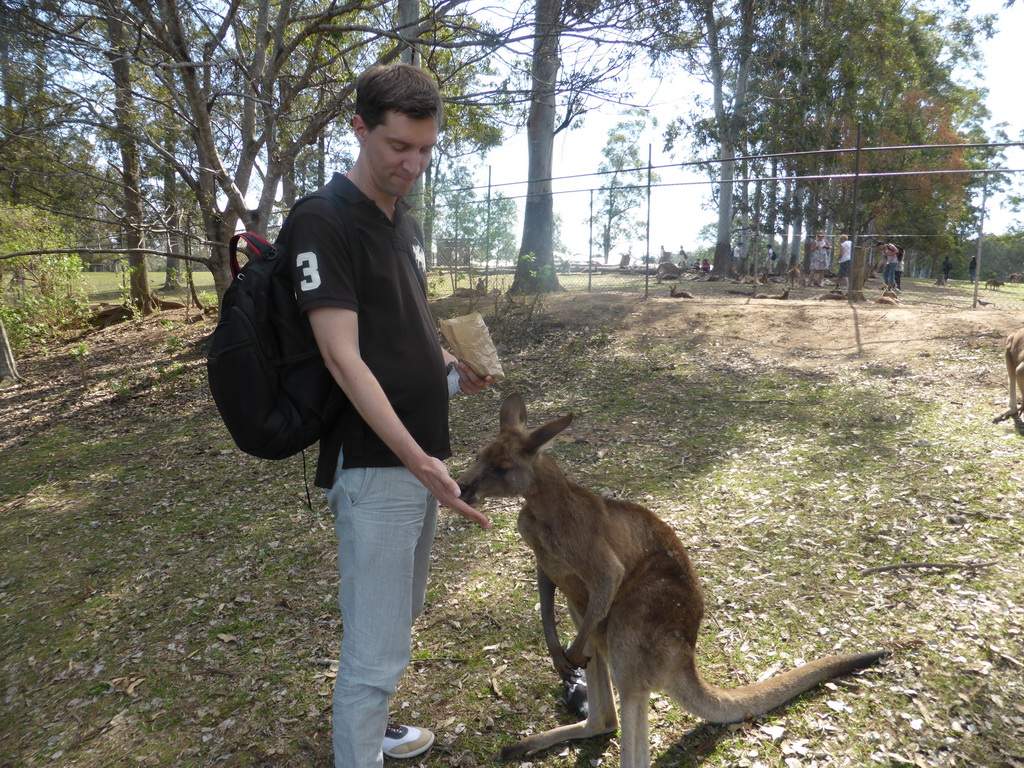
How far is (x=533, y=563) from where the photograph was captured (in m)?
3.72

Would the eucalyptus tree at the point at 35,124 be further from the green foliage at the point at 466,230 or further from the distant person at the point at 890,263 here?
the distant person at the point at 890,263

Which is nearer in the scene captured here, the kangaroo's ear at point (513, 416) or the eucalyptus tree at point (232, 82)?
the kangaroo's ear at point (513, 416)

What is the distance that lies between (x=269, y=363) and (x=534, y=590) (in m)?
2.37

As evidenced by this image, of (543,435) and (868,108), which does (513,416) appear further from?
(868,108)

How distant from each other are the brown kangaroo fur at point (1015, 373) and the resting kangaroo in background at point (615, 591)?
13.5 feet

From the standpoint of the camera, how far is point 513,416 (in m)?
2.41

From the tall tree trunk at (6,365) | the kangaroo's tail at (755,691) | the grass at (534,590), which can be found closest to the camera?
the kangaroo's tail at (755,691)

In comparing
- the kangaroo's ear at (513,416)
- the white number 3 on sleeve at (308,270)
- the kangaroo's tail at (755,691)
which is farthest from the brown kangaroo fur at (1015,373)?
the white number 3 on sleeve at (308,270)

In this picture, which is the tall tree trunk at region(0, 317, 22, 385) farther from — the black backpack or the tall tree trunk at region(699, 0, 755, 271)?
the tall tree trunk at region(699, 0, 755, 271)

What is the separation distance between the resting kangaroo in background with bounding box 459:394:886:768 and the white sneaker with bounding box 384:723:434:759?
30cm

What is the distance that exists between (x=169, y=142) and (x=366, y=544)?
31.9ft

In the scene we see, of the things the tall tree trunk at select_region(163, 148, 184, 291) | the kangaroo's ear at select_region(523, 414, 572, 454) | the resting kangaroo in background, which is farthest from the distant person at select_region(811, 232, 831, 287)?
the kangaroo's ear at select_region(523, 414, 572, 454)

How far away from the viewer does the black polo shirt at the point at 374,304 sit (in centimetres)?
149

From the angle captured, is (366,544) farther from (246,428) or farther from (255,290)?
(255,290)
